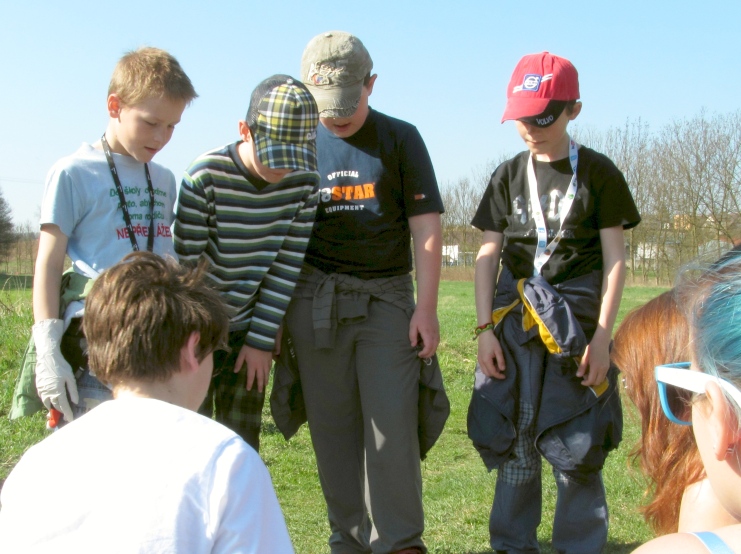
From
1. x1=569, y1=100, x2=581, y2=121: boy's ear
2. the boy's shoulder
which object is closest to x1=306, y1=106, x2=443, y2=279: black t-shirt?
the boy's shoulder

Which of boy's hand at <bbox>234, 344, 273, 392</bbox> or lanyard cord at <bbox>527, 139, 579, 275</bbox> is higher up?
lanyard cord at <bbox>527, 139, 579, 275</bbox>

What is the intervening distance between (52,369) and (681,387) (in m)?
2.01

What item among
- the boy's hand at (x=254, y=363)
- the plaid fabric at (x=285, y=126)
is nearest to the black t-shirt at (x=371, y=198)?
the plaid fabric at (x=285, y=126)

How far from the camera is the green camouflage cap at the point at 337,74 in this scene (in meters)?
3.21

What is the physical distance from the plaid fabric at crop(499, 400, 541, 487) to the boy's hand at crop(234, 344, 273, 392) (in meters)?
1.07

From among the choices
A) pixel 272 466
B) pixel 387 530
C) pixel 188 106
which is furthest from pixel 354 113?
pixel 272 466

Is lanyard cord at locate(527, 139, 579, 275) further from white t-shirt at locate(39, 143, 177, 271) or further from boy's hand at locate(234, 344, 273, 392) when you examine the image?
white t-shirt at locate(39, 143, 177, 271)

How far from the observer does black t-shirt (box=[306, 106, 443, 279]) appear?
10.8 feet

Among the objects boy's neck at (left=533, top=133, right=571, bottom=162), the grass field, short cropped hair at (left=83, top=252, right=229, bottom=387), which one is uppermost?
boy's neck at (left=533, top=133, right=571, bottom=162)

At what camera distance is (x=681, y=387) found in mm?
1397

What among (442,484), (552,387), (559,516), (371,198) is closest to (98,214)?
(371,198)

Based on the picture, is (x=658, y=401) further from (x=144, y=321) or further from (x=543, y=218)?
(x=543, y=218)

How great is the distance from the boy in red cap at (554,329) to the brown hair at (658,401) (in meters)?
1.34

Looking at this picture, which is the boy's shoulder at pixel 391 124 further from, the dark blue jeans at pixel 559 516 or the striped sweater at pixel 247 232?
the dark blue jeans at pixel 559 516
